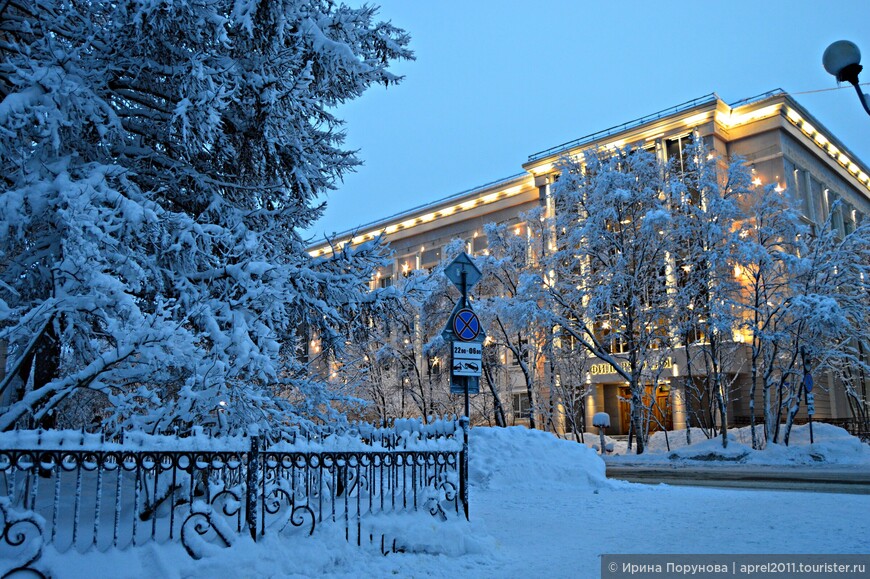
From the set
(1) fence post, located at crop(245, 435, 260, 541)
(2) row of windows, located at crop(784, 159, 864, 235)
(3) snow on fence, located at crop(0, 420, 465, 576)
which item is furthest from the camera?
(2) row of windows, located at crop(784, 159, 864, 235)

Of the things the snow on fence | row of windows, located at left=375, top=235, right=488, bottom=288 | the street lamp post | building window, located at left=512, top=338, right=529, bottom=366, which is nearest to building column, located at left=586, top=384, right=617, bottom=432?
building window, located at left=512, top=338, right=529, bottom=366

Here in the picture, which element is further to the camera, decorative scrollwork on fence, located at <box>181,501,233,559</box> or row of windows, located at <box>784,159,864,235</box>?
row of windows, located at <box>784,159,864,235</box>

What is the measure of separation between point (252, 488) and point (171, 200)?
552 cm

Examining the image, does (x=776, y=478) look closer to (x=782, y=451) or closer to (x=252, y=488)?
(x=782, y=451)

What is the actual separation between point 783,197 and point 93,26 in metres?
27.1

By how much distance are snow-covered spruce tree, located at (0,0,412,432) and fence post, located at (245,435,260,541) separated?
28.8 inches

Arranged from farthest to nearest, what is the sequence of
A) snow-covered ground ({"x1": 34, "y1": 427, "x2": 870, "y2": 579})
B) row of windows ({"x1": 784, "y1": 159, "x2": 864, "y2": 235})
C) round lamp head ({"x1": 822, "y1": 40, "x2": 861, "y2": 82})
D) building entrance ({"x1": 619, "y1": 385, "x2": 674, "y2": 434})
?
building entrance ({"x1": 619, "y1": 385, "x2": 674, "y2": 434}), row of windows ({"x1": 784, "y1": 159, "x2": 864, "y2": 235}), round lamp head ({"x1": 822, "y1": 40, "x2": 861, "y2": 82}), snow-covered ground ({"x1": 34, "y1": 427, "x2": 870, "y2": 579})

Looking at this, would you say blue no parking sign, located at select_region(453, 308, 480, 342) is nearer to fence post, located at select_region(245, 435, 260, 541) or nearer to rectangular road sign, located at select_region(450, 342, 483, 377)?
rectangular road sign, located at select_region(450, 342, 483, 377)

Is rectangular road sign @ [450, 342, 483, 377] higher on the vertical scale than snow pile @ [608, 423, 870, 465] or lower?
higher

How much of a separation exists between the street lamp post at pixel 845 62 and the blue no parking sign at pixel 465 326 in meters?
4.96

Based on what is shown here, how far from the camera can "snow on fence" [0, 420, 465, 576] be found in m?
4.84

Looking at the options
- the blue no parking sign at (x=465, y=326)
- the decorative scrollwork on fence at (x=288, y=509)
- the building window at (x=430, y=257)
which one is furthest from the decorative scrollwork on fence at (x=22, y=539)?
the building window at (x=430, y=257)

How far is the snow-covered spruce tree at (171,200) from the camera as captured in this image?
6.35 meters

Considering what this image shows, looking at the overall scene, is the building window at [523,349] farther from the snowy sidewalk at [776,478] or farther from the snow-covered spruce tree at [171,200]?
the snow-covered spruce tree at [171,200]
